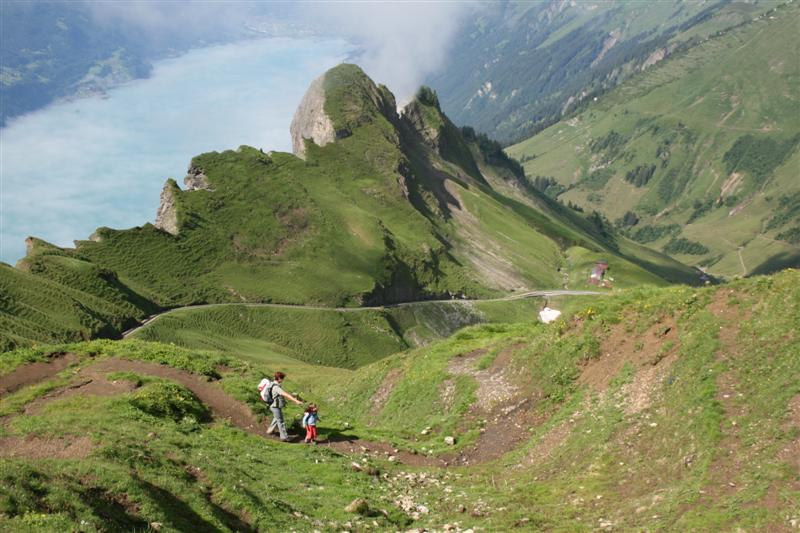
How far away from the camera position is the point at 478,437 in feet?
109

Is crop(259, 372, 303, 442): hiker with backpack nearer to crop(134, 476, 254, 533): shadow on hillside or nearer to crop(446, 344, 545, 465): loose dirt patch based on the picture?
crop(446, 344, 545, 465): loose dirt patch

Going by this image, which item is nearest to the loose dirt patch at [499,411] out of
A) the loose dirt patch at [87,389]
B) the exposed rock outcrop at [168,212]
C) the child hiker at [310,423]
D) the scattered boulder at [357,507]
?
the child hiker at [310,423]

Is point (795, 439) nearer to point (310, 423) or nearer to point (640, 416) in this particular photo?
point (640, 416)

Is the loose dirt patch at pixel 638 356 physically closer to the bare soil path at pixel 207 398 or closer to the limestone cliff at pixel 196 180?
the bare soil path at pixel 207 398

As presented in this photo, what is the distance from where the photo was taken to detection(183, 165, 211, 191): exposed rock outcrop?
473ft

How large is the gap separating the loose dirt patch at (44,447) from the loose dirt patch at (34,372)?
10.7 m

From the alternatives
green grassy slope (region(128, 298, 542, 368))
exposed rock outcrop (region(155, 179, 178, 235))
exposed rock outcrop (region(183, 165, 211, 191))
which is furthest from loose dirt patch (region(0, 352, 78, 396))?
exposed rock outcrop (region(183, 165, 211, 191))

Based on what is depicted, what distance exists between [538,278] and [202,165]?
299 feet

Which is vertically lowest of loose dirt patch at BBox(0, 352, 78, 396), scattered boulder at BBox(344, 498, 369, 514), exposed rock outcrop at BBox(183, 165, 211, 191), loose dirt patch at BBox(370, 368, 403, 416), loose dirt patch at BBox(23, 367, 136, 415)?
scattered boulder at BBox(344, 498, 369, 514)

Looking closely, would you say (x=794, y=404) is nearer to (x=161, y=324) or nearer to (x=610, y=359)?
(x=610, y=359)

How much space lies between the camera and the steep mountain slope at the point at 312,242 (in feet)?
379

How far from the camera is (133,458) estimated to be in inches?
850

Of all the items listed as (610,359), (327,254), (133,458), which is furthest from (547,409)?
(327,254)

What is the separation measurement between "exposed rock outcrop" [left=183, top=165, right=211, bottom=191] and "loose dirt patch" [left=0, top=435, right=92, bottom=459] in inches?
4937
